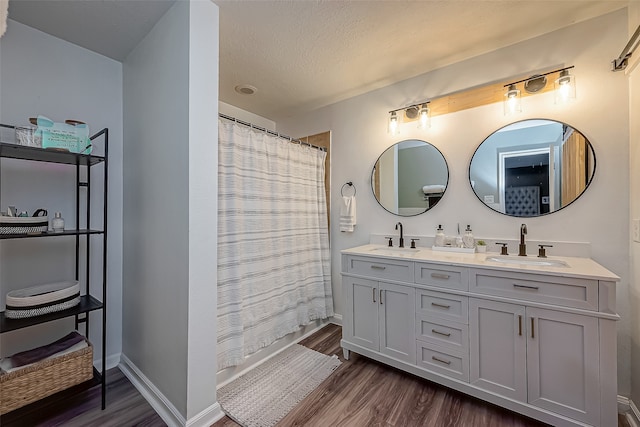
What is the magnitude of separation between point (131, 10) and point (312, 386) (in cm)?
266

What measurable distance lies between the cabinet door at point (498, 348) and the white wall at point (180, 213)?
1.59 meters

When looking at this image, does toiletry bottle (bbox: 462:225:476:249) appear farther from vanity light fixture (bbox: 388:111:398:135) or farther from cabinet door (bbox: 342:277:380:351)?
vanity light fixture (bbox: 388:111:398:135)

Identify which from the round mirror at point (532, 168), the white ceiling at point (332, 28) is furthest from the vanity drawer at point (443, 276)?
the white ceiling at point (332, 28)

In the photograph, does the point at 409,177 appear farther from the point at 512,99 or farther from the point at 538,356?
the point at 538,356

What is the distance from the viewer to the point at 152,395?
1670 mm

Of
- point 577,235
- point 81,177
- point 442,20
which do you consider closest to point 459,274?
point 577,235

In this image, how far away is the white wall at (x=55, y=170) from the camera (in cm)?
166

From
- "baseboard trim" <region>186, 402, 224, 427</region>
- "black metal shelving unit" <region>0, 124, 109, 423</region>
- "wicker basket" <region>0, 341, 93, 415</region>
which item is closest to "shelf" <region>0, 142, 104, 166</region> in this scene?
"black metal shelving unit" <region>0, 124, 109, 423</region>

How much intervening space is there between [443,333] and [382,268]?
1.88ft

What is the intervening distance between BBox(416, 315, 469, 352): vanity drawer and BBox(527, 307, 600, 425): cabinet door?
329 millimetres

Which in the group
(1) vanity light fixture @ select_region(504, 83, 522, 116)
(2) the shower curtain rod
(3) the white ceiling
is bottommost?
(2) the shower curtain rod

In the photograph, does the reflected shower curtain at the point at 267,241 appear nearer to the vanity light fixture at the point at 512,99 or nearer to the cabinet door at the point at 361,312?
the cabinet door at the point at 361,312

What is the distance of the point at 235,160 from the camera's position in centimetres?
195

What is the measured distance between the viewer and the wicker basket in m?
1.35
